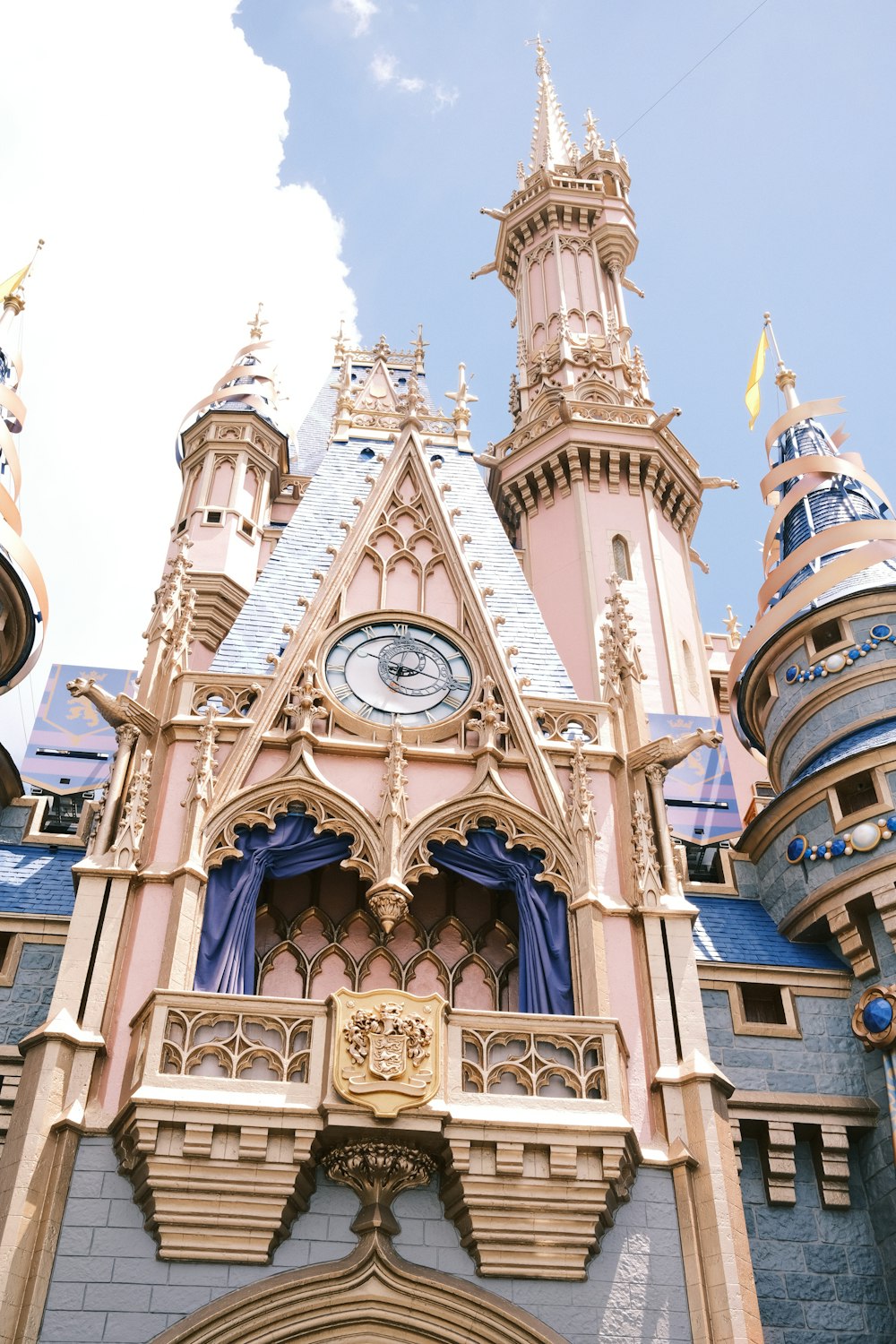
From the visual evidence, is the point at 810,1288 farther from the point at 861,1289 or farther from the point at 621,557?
the point at 621,557

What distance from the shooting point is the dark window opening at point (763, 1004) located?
64.6 ft

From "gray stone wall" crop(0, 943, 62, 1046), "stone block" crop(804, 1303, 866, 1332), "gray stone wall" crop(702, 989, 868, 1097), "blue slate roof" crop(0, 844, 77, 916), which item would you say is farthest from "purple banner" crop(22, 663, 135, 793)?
"stone block" crop(804, 1303, 866, 1332)

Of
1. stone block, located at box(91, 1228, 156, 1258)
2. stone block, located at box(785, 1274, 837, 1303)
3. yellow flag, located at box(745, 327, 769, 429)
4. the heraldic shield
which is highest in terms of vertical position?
yellow flag, located at box(745, 327, 769, 429)

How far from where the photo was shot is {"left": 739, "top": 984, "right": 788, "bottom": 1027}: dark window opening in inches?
776

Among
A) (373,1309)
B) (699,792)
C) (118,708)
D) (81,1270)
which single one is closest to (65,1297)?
(81,1270)

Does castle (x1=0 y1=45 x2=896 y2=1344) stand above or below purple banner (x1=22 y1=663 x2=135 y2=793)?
below

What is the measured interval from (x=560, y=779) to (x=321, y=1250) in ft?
22.6

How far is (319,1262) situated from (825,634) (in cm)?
1447

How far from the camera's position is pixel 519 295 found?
43750mm

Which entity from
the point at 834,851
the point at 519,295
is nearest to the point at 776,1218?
the point at 834,851

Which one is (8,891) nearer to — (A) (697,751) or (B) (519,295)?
(A) (697,751)

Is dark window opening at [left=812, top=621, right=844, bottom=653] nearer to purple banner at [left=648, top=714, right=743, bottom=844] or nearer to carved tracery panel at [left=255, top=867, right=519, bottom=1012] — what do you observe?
purple banner at [left=648, top=714, right=743, bottom=844]

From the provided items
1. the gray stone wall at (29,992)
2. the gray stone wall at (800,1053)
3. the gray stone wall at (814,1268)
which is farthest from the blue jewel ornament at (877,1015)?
the gray stone wall at (29,992)

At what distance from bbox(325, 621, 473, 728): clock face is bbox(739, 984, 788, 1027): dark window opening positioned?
19.5 ft
